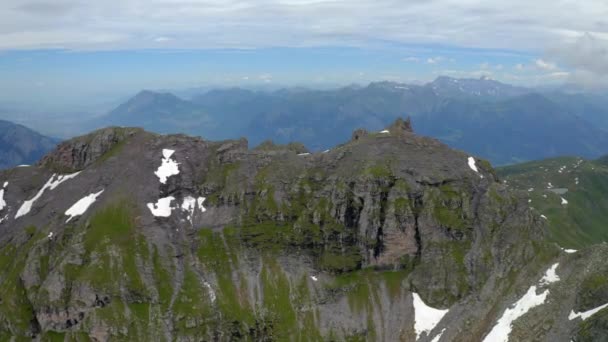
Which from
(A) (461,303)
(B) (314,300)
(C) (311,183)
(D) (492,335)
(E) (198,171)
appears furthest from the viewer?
(E) (198,171)

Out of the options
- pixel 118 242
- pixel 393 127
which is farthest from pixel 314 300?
pixel 393 127

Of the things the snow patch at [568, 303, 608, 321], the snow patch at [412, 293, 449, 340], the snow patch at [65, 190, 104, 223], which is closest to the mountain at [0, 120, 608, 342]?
the snow patch at [412, 293, 449, 340]

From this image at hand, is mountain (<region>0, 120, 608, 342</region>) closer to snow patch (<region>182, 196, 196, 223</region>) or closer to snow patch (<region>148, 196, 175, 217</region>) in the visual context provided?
snow patch (<region>148, 196, 175, 217</region>)

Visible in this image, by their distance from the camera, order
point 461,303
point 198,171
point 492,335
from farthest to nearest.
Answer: point 198,171
point 461,303
point 492,335

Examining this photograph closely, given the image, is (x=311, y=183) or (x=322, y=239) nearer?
(x=322, y=239)

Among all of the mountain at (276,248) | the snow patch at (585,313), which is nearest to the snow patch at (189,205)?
the mountain at (276,248)

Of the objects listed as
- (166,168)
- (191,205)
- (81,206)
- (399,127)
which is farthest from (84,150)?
(399,127)

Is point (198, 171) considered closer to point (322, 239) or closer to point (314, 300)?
point (322, 239)

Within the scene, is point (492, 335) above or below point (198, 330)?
above
